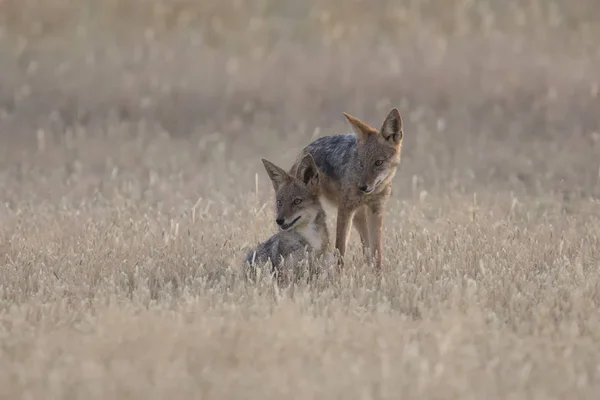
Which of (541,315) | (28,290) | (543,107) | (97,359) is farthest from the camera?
(543,107)

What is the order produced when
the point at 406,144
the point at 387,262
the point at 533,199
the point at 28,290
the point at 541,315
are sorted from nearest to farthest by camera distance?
the point at 541,315
the point at 28,290
the point at 387,262
the point at 533,199
the point at 406,144

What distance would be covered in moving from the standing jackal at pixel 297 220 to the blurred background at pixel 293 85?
249 inches

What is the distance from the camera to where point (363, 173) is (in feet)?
29.8

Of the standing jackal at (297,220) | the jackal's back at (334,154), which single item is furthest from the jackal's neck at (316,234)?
the jackal's back at (334,154)

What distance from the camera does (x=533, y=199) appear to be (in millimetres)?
14523

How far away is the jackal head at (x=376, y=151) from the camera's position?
A: 9.05 metres

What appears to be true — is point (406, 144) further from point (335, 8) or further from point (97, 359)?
point (97, 359)

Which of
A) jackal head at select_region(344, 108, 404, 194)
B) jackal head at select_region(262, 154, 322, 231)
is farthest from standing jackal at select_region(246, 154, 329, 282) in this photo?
jackal head at select_region(344, 108, 404, 194)

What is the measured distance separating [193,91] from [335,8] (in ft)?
17.6

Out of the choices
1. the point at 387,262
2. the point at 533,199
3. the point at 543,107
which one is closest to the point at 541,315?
the point at 387,262

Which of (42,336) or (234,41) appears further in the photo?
(234,41)

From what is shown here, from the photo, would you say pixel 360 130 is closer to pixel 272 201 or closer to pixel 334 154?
pixel 334 154

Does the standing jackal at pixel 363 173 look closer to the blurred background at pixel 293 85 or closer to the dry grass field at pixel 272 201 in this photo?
the dry grass field at pixel 272 201

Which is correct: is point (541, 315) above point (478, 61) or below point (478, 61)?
below
